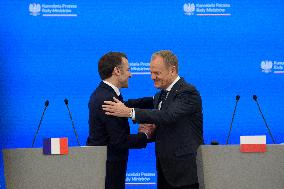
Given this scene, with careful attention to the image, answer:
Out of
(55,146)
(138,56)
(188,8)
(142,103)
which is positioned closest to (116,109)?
(55,146)

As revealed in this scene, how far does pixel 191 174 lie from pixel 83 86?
7.90 ft

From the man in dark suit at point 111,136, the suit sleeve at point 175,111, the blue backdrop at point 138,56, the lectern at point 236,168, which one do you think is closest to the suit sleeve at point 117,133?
the man in dark suit at point 111,136

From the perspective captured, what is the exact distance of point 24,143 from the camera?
5.29m

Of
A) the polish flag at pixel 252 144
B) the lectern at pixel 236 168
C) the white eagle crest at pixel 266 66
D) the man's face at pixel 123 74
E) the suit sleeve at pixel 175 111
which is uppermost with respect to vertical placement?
the white eagle crest at pixel 266 66

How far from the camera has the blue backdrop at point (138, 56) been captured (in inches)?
208

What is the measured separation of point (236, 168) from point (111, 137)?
0.83m

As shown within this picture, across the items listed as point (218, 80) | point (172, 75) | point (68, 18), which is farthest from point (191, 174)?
point (68, 18)

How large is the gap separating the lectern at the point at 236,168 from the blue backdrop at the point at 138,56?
2.37 meters

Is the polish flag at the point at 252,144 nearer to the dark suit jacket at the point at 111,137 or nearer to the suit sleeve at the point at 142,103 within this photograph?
the dark suit jacket at the point at 111,137

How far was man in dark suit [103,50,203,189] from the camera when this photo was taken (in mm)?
3186

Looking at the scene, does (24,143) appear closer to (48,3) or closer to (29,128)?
(29,128)

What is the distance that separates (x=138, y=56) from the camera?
210 inches

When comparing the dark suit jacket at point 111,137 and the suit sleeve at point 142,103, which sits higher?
the suit sleeve at point 142,103

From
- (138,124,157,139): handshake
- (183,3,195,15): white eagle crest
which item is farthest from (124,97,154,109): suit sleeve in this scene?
(183,3,195,15): white eagle crest
